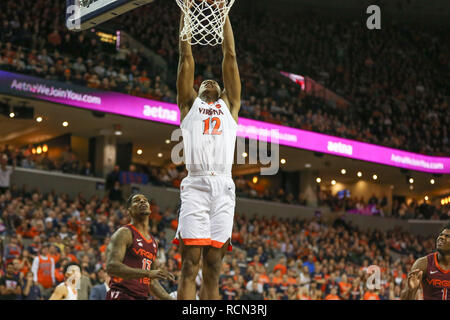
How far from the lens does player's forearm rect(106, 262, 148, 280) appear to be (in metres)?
5.59

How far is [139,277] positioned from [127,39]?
19571 millimetres

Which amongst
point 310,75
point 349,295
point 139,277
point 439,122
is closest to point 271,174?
point 310,75

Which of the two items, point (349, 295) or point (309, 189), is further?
point (309, 189)

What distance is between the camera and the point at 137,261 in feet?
20.0

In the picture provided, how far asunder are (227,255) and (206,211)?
11559 mm

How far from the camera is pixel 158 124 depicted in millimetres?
22000

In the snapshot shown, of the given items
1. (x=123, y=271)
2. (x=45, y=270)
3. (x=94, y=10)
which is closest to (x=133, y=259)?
(x=123, y=271)

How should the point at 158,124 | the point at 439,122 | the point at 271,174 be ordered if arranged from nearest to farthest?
the point at 158,124 < the point at 439,122 < the point at 271,174

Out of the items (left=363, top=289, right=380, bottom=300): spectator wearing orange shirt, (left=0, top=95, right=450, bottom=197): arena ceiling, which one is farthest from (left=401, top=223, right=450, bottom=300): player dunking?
(left=0, top=95, right=450, bottom=197): arena ceiling

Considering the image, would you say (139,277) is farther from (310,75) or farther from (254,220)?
(310,75)

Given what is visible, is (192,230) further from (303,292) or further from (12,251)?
(303,292)

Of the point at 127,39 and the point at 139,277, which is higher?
the point at 127,39

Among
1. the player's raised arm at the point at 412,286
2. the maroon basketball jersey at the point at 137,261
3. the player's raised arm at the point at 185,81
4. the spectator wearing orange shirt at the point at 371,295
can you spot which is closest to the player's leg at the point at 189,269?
the maroon basketball jersey at the point at 137,261

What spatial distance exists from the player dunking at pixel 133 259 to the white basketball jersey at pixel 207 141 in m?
0.82
